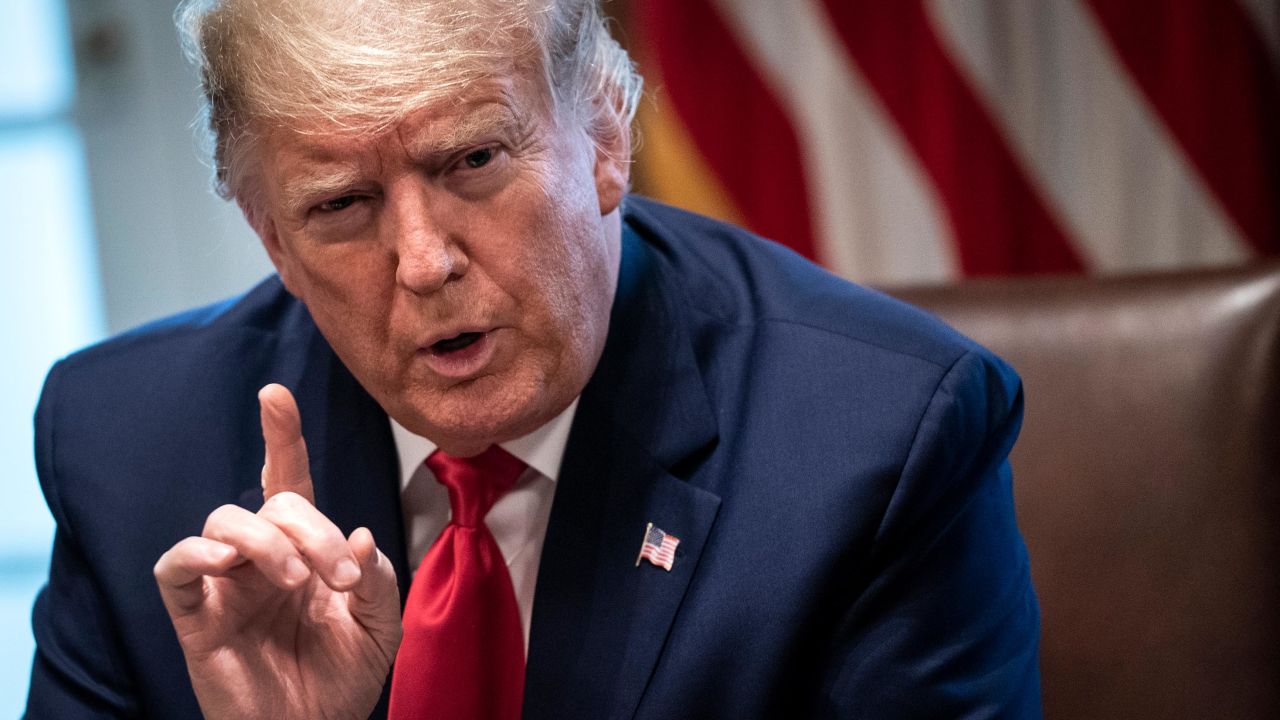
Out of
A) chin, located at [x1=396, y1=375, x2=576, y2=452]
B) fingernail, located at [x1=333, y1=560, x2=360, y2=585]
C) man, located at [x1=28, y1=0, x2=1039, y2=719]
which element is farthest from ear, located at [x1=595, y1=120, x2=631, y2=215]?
fingernail, located at [x1=333, y1=560, x2=360, y2=585]

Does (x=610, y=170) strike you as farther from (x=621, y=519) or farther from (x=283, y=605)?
(x=283, y=605)

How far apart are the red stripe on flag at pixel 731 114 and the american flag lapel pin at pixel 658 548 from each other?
1.26 metres

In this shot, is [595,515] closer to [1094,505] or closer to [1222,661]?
[1094,505]

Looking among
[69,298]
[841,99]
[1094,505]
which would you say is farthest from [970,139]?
[69,298]

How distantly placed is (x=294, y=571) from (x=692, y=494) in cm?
44

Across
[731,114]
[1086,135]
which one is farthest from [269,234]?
[1086,135]

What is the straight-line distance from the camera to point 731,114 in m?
2.49

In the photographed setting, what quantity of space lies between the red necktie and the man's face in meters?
0.10

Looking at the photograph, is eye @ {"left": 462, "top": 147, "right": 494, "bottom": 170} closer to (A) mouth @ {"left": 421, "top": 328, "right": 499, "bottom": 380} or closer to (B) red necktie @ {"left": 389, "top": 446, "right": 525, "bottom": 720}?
(A) mouth @ {"left": 421, "top": 328, "right": 499, "bottom": 380}

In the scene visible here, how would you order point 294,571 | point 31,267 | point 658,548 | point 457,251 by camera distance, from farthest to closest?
point 31,267 → point 658,548 → point 457,251 → point 294,571

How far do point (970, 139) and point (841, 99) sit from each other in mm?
254

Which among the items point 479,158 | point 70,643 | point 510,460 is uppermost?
point 479,158

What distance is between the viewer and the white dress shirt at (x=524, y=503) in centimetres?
144

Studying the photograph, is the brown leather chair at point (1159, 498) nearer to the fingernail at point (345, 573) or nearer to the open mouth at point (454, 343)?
the open mouth at point (454, 343)
